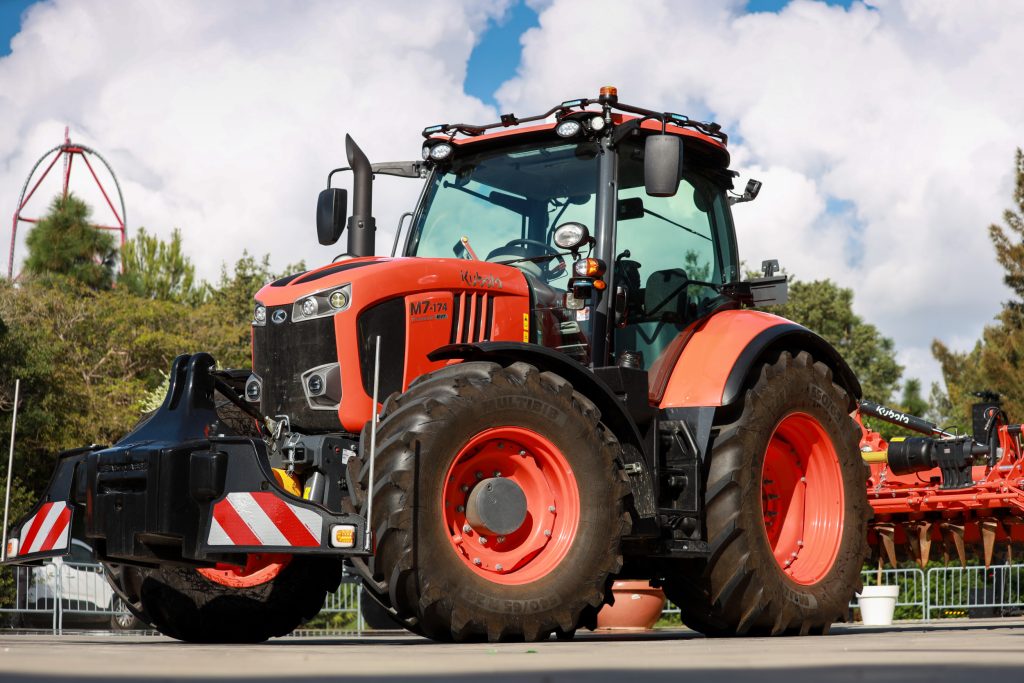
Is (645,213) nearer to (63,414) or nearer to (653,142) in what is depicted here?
(653,142)

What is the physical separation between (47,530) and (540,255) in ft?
10.5

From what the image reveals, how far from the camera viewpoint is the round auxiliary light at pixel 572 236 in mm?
8062

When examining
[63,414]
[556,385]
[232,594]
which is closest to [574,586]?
[556,385]

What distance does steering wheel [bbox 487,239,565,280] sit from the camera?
8.20 m

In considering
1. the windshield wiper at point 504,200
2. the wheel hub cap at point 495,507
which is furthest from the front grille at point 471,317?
the wheel hub cap at point 495,507

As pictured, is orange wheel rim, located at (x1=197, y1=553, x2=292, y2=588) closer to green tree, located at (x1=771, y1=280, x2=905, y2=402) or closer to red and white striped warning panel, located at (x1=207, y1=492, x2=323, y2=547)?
red and white striped warning panel, located at (x1=207, y1=492, x2=323, y2=547)

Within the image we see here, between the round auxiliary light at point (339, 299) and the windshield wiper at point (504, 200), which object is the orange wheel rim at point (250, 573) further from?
the windshield wiper at point (504, 200)

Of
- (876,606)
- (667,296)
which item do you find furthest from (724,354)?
(876,606)

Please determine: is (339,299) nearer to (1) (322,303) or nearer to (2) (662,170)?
(1) (322,303)

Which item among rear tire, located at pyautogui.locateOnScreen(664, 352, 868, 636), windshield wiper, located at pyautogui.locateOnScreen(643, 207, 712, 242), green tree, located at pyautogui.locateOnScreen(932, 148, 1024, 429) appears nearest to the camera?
rear tire, located at pyautogui.locateOnScreen(664, 352, 868, 636)

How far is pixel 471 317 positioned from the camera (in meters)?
7.74

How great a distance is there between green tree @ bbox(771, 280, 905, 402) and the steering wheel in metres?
40.4

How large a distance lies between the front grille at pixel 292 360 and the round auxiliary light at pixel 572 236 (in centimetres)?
151

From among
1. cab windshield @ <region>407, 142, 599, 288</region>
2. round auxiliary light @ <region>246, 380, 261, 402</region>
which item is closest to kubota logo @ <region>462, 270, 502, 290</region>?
cab windshield @ <region>407, 142, 599, 288</region>
